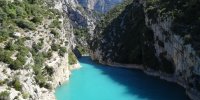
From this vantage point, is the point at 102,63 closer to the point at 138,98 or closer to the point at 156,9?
the point at 156,9

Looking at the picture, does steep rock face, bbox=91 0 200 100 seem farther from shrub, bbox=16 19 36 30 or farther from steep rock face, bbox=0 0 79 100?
shrub, bbox=16 19 36 30

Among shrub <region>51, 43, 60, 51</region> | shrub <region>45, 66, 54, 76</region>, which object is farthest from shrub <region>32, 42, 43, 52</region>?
shrub <region>51, 43, 60, 51</region>

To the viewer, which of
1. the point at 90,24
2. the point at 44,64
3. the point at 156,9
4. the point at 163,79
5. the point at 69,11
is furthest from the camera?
the point at 90,24

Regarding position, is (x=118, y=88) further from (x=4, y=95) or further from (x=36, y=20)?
(x=4, y=95)

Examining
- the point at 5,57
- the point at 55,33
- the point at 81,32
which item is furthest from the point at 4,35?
the point at 81,32

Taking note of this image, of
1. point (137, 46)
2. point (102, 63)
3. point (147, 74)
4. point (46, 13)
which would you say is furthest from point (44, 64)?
point (102, 63)
